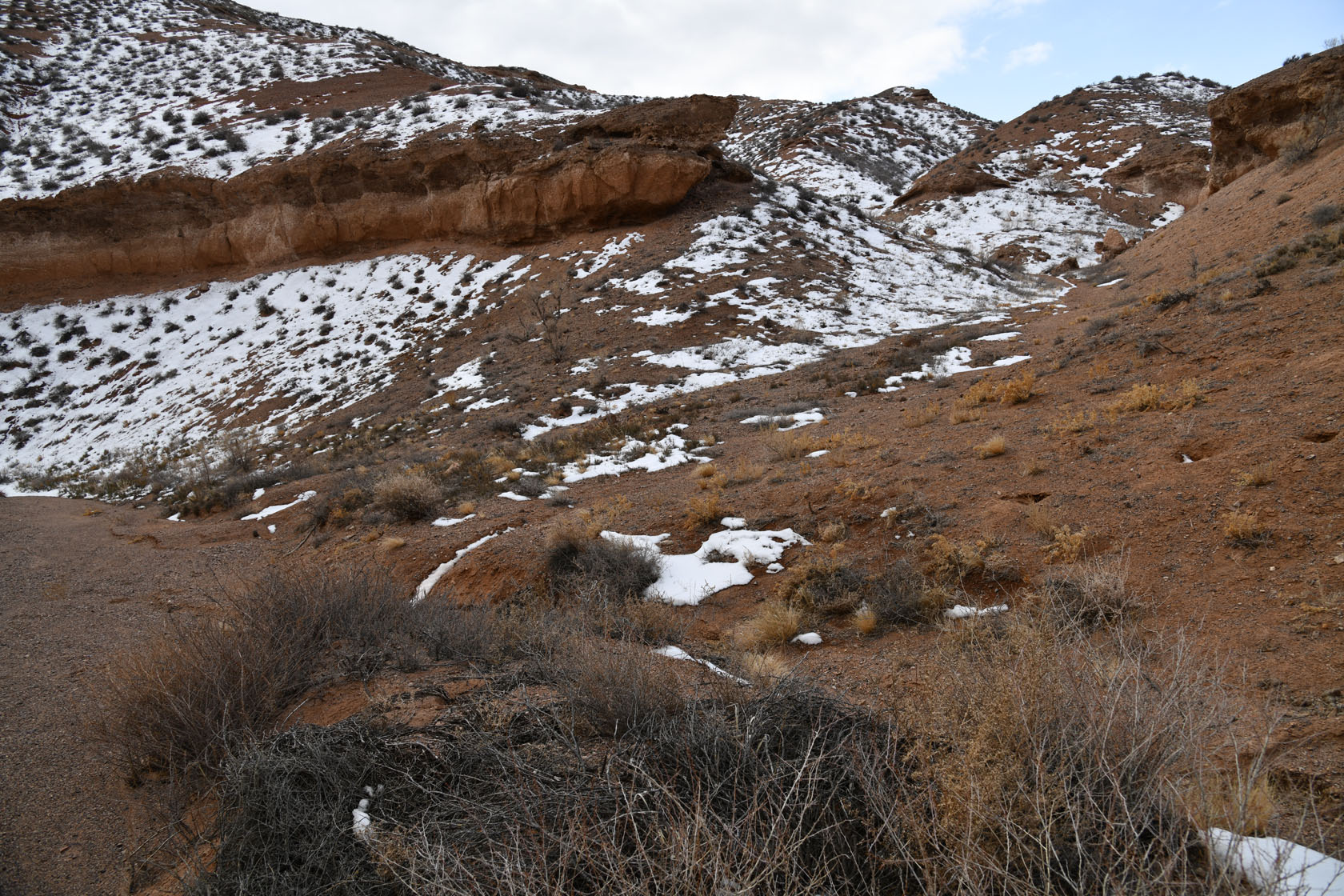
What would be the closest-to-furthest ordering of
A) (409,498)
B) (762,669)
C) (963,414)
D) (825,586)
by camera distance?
(762,669)
(825,586)
(963,414)
(409,498)

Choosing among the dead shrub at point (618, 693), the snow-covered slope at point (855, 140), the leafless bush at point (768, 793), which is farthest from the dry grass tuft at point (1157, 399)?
the snow-covered slope at point (855, 140)

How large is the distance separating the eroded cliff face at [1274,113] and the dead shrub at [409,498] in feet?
59.0

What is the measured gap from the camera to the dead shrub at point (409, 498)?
849 centimetres

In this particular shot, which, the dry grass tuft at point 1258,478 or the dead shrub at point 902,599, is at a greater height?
the dry grass tuft at point 1258,478

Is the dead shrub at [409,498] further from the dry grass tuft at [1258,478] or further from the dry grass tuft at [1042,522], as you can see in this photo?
the dry grass tuft at [1258,478]

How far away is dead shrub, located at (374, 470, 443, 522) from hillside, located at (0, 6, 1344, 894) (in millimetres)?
163

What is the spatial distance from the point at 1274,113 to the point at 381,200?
25746 mm

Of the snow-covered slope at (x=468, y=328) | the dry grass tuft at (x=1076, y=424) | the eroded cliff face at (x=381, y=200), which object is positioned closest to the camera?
the dry grass tuft at (x=1076, y=424)

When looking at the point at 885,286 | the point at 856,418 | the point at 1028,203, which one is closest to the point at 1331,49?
the point at 885,286

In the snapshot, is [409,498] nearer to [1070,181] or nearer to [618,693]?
[618,693]

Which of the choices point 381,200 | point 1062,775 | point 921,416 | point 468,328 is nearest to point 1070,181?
point 468,328

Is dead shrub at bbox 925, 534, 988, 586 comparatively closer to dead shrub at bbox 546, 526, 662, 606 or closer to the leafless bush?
the leafless bush

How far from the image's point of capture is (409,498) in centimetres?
852

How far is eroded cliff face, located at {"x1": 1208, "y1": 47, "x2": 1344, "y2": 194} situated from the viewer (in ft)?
45.3
